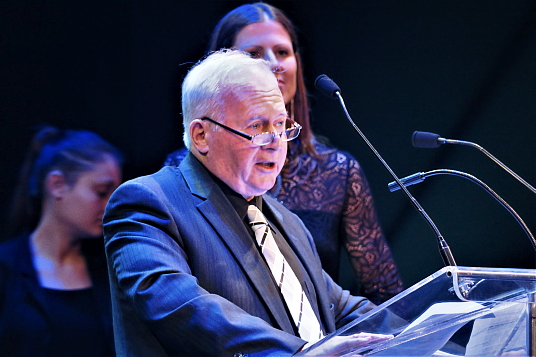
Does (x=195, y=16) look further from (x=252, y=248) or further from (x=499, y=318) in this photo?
(x=499, y=318)

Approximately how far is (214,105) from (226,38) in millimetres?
825

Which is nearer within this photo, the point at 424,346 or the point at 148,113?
the point at 424,346

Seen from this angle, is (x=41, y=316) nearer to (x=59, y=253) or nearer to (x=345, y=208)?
(x=59, y=253)

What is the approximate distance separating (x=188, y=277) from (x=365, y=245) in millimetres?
1325

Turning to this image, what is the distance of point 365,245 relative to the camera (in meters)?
2.62

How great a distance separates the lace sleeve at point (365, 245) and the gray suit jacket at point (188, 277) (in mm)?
741

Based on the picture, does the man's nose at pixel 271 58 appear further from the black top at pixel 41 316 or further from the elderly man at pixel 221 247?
the black top at pixel 41 316

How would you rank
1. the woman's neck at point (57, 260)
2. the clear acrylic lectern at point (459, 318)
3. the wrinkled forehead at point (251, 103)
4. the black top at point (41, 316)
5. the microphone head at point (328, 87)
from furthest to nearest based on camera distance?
1. the woman's neck at point (57, 260)
2. the black top at point (41, 316)
3. the microphone head at point (328, 87)
4. the wrinkled forehead at point (251, 103)
5. the clear acrylic lectern at point (459, 318)

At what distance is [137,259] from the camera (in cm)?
148

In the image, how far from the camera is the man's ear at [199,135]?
1.84 meters

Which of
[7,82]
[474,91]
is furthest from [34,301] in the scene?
[474,91]

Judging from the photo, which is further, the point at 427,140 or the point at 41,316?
the point at 41,316

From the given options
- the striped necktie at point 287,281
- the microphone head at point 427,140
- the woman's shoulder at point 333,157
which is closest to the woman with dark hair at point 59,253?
the woman's shoulder at point 333,157

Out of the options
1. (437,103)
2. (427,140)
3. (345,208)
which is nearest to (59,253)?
(345,208)
